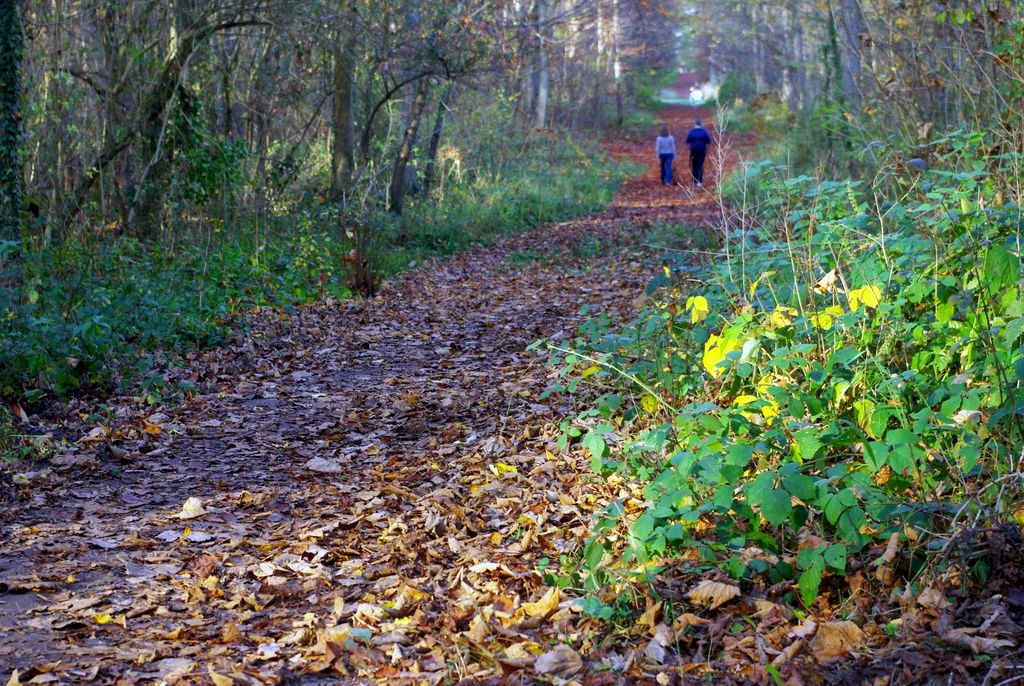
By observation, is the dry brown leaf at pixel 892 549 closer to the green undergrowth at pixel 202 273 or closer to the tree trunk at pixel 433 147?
the green undergrowth at pixel 202 273

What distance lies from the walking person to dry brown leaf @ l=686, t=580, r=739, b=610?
21.0m

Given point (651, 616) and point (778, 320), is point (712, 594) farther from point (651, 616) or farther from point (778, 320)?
point (778, 320)

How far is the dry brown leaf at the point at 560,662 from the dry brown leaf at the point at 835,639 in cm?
80

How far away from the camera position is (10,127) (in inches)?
333

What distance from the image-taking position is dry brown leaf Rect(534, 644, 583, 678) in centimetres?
284

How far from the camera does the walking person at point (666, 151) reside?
76.2ft

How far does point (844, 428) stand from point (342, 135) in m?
12.3

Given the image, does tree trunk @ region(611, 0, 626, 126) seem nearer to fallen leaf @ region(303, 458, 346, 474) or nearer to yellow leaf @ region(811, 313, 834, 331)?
fallen leaf @ region(303, 458, 346, 474)

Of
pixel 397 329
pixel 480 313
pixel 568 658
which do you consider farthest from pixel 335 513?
pixel 480 313

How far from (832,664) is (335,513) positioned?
260 cm

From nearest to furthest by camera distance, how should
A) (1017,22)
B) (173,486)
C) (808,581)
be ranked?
(808,581)
(173,486)
(1017,22)

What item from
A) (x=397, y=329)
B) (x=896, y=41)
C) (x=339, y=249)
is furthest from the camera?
(x=339, y=249)

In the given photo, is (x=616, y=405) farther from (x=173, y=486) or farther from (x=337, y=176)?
(x=337, y=176)

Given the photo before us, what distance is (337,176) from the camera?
1438 centimetres
